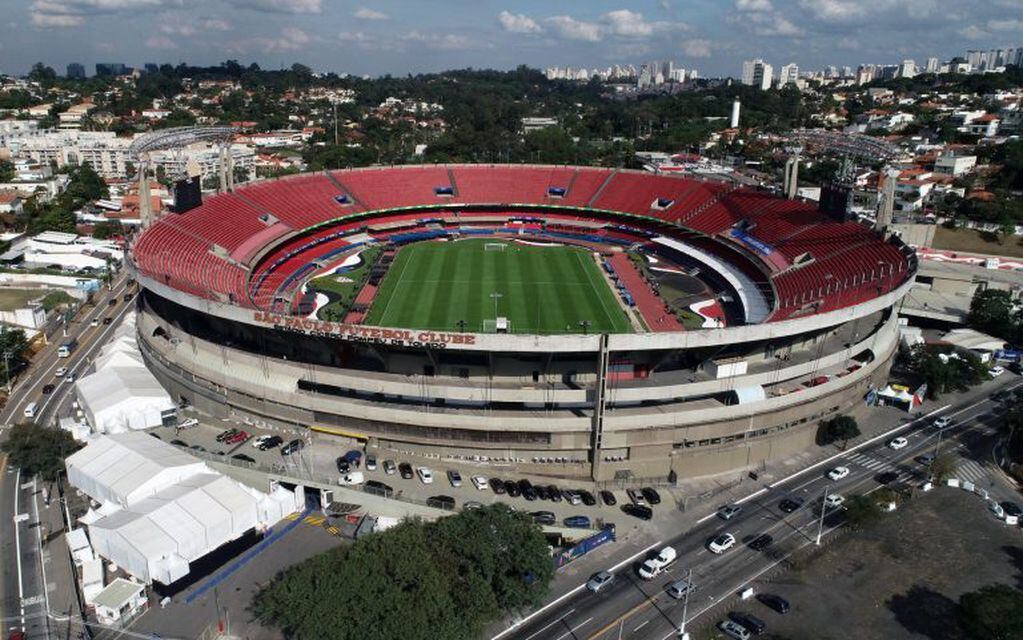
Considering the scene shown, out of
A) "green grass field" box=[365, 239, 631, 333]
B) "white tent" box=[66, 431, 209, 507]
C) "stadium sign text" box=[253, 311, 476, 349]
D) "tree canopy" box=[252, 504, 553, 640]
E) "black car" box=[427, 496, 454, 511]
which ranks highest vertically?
"stadium sign text" box=[253, 311, 476, 349]

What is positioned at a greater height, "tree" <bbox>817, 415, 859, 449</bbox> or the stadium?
the stadium

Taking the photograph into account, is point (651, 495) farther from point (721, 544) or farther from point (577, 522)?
point (577, 522)

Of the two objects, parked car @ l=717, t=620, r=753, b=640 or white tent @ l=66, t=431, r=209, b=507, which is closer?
parked car @ l=717, t=620, r=753, b=640

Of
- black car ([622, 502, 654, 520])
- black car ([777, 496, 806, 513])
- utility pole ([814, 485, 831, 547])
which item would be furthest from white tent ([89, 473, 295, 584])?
utility pole ([814, 485, 831, 547])

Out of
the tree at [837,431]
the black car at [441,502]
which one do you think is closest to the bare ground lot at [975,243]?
the tree at [837,431]

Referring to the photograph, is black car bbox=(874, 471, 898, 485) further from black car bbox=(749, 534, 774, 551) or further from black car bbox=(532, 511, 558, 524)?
black car bbox=(532, 511, 558, 524)

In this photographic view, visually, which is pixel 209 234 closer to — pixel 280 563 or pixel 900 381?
pixel 280 563

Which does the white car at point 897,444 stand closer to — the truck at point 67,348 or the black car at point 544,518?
the black car at point 544,518

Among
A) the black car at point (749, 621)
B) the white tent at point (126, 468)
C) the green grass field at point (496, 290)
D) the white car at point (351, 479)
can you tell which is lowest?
the black car at point (749, 621)
